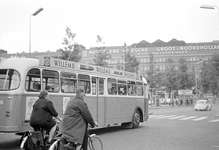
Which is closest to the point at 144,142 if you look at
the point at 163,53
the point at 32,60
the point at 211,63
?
Answer: the point at 32,60

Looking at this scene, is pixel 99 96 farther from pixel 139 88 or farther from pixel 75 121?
pixel 75 121

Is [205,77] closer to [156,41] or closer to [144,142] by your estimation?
[156,41]

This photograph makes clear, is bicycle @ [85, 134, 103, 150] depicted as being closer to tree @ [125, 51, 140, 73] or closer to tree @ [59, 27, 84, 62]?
tree @ [59, 27, 84, 62]

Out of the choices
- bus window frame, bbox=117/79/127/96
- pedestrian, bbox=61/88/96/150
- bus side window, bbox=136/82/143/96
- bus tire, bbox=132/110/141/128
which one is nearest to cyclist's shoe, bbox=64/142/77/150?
pedestrian, bbox=61/88/96/150

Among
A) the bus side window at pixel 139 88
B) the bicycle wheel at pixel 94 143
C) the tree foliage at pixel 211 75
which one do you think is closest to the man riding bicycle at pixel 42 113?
the bicycle wheel at pixel 94 143

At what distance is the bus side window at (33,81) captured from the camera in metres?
9.26

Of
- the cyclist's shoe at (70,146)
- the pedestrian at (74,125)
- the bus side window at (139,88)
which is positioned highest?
the bus side window at (139,88)

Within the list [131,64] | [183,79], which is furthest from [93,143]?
[183,79]

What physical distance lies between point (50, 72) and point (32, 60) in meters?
0.87

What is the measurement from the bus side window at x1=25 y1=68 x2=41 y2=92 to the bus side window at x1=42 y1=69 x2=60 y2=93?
0.27 meters

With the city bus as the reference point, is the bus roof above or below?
above

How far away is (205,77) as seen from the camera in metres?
77.3

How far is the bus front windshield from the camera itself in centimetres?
897

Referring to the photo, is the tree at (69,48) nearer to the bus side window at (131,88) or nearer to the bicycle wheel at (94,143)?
the bus side window at (131,88)
